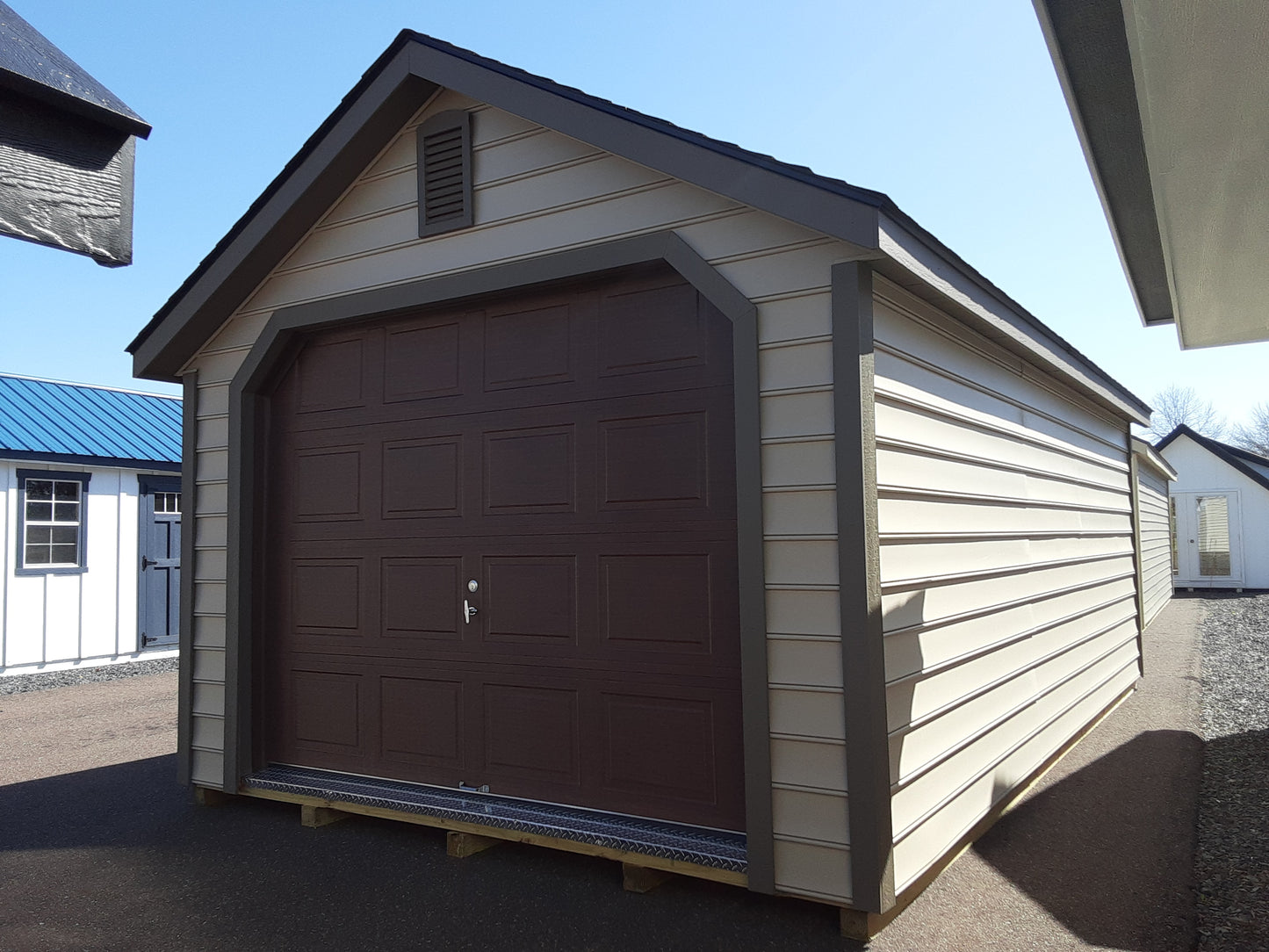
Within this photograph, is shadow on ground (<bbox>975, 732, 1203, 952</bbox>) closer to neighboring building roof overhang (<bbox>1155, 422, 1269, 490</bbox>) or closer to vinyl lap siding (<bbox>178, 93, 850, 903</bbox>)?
vinyl lap siding (<bbox>178, 93, 850, 903</bbox>)

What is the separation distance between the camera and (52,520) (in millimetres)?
11070

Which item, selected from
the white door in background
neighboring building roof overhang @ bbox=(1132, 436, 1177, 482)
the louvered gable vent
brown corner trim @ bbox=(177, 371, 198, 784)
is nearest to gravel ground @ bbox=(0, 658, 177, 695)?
brown corner trim @ bbox=(177, 371, 198, 784)

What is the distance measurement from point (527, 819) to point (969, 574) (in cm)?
250

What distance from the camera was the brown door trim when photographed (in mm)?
3889

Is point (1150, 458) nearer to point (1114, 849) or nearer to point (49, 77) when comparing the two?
point (1114, 849)

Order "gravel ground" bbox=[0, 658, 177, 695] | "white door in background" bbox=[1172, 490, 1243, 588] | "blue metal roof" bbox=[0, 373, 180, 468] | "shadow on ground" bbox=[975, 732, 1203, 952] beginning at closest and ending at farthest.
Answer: "shadow on ground" bbox=[975, 732, 1203, 952], "gravel ground" bbox=[0, 658, 177, 695], "blue metal roof" bbox=[0, 373, 180, 468], "white door in background" bbox=[1172, 490, 1243, 588]

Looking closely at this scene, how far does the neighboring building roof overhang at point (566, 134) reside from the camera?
12.5ft

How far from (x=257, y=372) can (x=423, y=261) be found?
134 centimetres

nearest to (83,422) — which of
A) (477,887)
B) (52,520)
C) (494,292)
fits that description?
(52,520)

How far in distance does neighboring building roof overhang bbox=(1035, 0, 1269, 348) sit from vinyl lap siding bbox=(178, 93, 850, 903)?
1229 millimetres

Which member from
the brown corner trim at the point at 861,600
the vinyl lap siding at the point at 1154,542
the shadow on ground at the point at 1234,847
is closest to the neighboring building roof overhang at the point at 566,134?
the brown corner trim at the point at 861,600

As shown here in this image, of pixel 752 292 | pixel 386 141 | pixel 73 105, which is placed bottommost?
pixel 73 105

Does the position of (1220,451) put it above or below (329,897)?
above

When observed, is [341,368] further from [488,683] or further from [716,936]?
[716,936]
